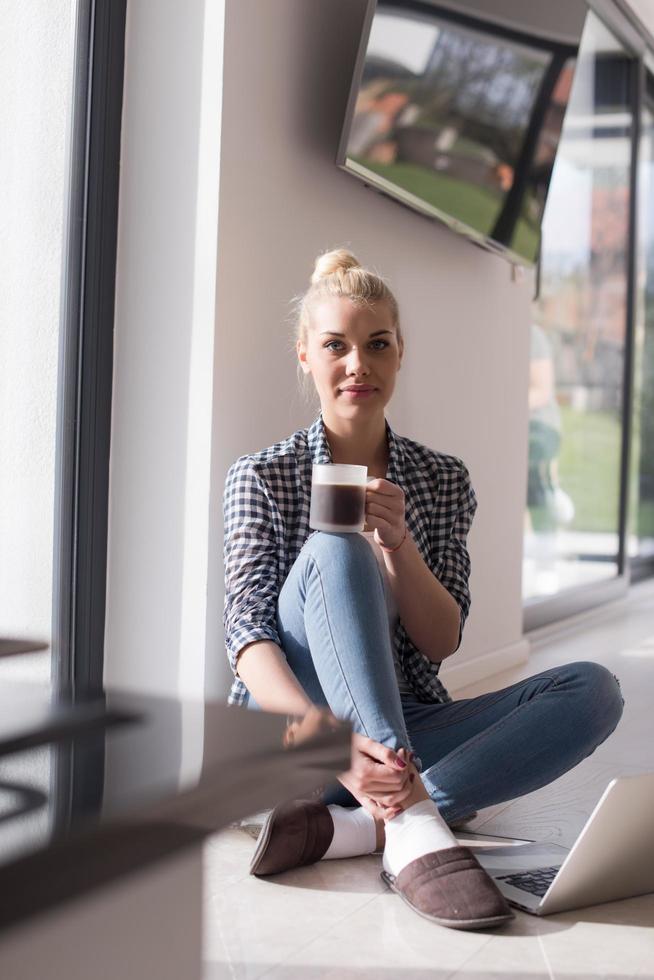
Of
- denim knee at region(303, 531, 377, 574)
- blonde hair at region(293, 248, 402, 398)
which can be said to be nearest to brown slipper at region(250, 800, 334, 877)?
denim knee at region(303, 531, 377, 574)

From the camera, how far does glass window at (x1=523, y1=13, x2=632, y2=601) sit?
4.07 m

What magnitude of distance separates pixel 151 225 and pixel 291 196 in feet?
1.03

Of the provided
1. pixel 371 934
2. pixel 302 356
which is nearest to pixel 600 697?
pixel 371 934

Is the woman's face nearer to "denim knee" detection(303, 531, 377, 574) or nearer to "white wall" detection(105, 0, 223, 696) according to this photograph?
"white wall" detection(105, 0, 223, 696)

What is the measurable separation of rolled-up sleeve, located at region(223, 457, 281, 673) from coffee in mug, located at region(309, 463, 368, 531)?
20 centimetres

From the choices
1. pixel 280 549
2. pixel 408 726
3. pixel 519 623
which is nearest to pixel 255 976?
pixel 408 726

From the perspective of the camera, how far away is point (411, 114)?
2432 millimetres

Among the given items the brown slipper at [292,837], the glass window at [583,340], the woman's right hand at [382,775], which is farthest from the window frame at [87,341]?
the glass window at [583,340]

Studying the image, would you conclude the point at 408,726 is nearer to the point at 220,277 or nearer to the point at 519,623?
the point at 220,277

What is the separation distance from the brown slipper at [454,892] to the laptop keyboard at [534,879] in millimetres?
113

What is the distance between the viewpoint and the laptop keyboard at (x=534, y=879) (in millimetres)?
1497


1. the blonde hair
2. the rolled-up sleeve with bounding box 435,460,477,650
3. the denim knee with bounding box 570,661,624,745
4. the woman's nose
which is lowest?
the denim knee with bounding box 570,661,624,745

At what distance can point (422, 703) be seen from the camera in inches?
69.2

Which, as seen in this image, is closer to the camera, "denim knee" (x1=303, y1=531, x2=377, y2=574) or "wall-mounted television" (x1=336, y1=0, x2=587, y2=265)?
"denim knee" (x1=303, y1=531, x2=377, y2=574)
